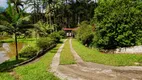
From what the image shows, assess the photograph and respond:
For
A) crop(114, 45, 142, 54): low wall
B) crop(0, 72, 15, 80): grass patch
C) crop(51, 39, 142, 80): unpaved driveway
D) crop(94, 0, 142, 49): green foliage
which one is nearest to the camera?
crop(51, 39, 142, 80): unpaved driveway

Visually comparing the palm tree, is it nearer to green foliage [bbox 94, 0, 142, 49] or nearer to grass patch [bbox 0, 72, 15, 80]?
grass patch [bbox 0, 72, 15, 80]

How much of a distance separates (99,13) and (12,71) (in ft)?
50.2

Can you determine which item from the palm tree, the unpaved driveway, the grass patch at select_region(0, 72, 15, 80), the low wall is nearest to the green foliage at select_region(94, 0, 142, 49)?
the low wall

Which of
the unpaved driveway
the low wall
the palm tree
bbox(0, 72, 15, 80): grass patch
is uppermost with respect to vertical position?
the palm tree

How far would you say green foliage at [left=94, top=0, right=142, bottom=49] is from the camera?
78.8 feet

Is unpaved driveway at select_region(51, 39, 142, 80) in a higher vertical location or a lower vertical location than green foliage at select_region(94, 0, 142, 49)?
lower

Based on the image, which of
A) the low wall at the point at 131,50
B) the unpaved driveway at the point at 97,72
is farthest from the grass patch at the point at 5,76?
the low wall at the point at 131,50

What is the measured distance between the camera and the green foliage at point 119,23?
2402 centimetres

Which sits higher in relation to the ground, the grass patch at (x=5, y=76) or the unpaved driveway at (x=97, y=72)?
the unpaved driveway at (x=97, y=72)

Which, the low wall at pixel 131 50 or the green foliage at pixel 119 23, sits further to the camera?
the green foliage at pixel 119 23

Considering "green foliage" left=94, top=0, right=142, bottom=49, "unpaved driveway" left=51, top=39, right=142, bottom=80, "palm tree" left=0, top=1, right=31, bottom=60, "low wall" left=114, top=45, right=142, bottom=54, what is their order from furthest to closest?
"green foliage" left=94, top=0, right=142, bottom=49 → "low wall" left=114, top=45, right=142, bottom=54 → "palm tree" left=0, top=1, right=31, bottom=60 → "unpaved driveway" left=51, top=39, right=142, bottom=80

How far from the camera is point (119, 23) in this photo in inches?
977

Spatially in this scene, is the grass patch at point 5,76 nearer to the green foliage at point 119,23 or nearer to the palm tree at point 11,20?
the palm tree at point 11,20

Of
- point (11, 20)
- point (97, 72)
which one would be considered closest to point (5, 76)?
point (97, 72)
